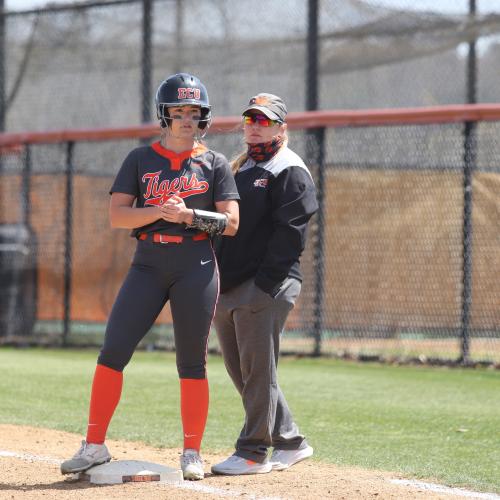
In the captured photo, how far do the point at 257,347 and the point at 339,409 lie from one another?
2.81 m

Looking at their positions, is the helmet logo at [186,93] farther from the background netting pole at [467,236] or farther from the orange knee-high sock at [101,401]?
the background netting pole at [467,236]

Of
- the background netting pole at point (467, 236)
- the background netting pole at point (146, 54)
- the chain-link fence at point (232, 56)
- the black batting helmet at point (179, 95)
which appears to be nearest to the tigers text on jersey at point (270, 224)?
Result: the black batting helmet at point (179, 95)

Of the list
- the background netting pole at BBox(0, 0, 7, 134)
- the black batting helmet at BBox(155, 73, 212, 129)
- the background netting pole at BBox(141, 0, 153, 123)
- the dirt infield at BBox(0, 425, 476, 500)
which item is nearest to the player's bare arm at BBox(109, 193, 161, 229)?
the black batting helmet at BBox(155, 73, 212, 129)

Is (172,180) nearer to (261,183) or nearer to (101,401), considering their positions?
(261,183)

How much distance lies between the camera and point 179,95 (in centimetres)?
523

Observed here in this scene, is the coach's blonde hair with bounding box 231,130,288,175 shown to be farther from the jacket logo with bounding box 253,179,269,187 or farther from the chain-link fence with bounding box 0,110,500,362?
the chain-link fence with bounding box 0,110,500,362

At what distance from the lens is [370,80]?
1299cm

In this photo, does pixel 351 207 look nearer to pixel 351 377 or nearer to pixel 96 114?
pixel 351 377

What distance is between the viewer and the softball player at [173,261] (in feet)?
17.0

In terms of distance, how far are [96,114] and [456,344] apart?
594 cm

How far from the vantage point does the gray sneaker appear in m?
5.12

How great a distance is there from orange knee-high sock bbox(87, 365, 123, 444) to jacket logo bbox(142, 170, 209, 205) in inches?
33.3

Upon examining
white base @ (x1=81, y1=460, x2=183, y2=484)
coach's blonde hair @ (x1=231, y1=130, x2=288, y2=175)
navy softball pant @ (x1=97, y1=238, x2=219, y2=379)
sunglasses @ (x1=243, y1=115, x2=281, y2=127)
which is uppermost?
sunglasses @ (x1=243, y1=115, x2=281, y2=127)

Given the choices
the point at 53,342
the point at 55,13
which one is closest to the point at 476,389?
the point at 53,342
